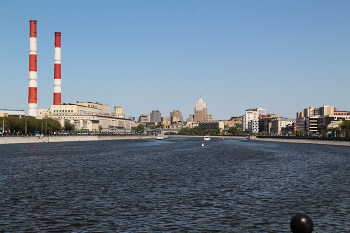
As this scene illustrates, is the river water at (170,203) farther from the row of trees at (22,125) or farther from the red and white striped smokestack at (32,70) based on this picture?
the red and white striped smokestack at (32,70)

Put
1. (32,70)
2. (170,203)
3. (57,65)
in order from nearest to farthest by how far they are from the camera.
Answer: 1. (170,203)
2. (32,70)
3. (57,65)

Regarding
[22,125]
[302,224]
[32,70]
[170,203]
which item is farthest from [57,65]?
[302,224]

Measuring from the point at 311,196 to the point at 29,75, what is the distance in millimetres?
143317

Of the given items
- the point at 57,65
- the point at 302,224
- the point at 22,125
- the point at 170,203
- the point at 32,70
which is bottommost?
the point at 170,203

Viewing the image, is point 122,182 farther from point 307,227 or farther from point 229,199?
point 307,227

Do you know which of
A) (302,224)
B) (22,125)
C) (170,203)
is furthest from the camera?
(22,125)

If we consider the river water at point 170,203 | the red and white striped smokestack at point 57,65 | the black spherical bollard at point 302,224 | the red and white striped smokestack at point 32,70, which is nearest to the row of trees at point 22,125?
the red and white striped smokestack at point 32,70

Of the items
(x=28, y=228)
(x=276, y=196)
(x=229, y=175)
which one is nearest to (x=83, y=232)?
(x=28, y=228)

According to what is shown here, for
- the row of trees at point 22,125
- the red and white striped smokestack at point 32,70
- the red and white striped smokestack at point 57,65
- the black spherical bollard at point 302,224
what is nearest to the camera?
the black spherical bollard at point 302,224

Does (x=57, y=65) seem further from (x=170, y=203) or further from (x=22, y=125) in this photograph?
(x=170, y=203)

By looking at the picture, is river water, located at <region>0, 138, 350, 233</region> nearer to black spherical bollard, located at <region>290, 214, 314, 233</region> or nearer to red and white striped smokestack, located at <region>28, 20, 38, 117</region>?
black spherical bollard, located at <region>290, 214, 314, 233</region>

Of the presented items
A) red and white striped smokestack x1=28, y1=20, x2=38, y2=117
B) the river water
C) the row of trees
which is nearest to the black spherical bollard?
the river water

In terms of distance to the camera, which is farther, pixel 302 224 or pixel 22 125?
pixel 22 125

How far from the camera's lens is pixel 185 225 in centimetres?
2002
